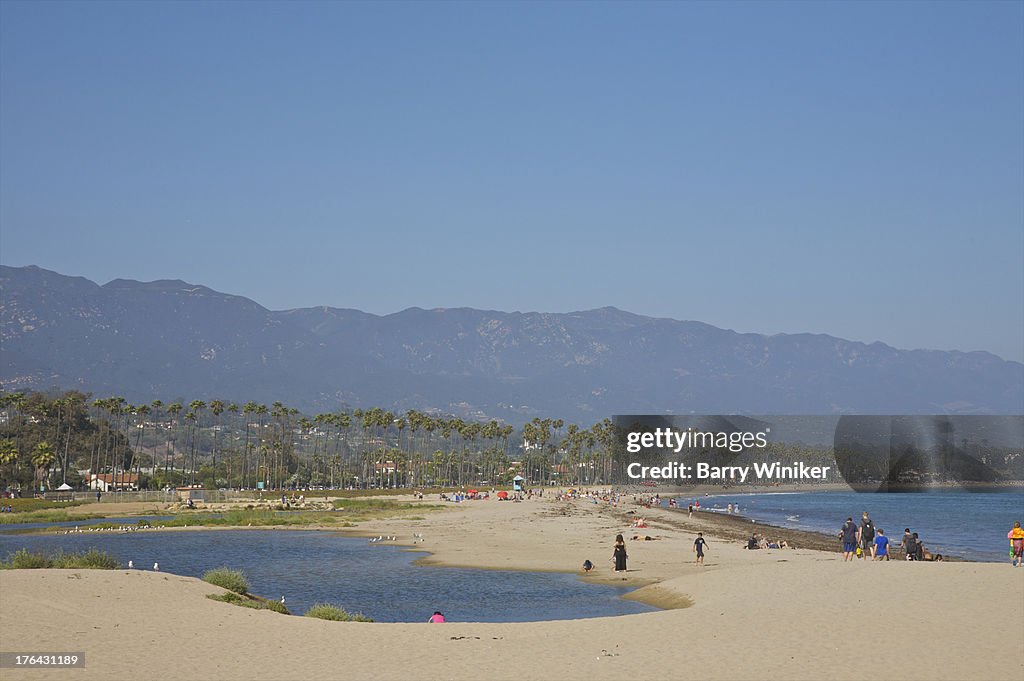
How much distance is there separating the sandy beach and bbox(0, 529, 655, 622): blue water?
2.48m

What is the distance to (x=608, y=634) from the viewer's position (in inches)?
912

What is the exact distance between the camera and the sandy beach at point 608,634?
19.0 meters

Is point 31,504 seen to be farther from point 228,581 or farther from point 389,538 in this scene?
point 228,581

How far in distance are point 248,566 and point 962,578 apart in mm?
31066

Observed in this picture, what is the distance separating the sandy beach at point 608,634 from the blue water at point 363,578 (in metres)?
2.48

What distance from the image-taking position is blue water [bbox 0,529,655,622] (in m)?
32.0

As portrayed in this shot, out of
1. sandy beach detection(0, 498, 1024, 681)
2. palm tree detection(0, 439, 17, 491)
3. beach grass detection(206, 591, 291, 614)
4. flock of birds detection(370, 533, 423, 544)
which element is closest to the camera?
sandy beach detection(0, 498, 1024, 681)

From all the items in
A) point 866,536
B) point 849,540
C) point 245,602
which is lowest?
point 245,602

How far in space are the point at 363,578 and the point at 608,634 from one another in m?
20.5

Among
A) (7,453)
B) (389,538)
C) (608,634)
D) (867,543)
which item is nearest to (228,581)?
(608,634)

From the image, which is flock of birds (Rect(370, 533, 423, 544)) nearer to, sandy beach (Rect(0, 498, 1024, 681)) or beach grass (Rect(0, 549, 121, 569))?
beach grass (Rect(0, 549, 121, 569))

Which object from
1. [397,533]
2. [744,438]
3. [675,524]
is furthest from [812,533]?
[744,438]

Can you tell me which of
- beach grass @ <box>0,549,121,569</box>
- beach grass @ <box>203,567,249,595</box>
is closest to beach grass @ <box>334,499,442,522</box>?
beach grass @ <box>0,549,121,569</box>

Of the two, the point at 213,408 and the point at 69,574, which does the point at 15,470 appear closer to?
the point at 213,408
